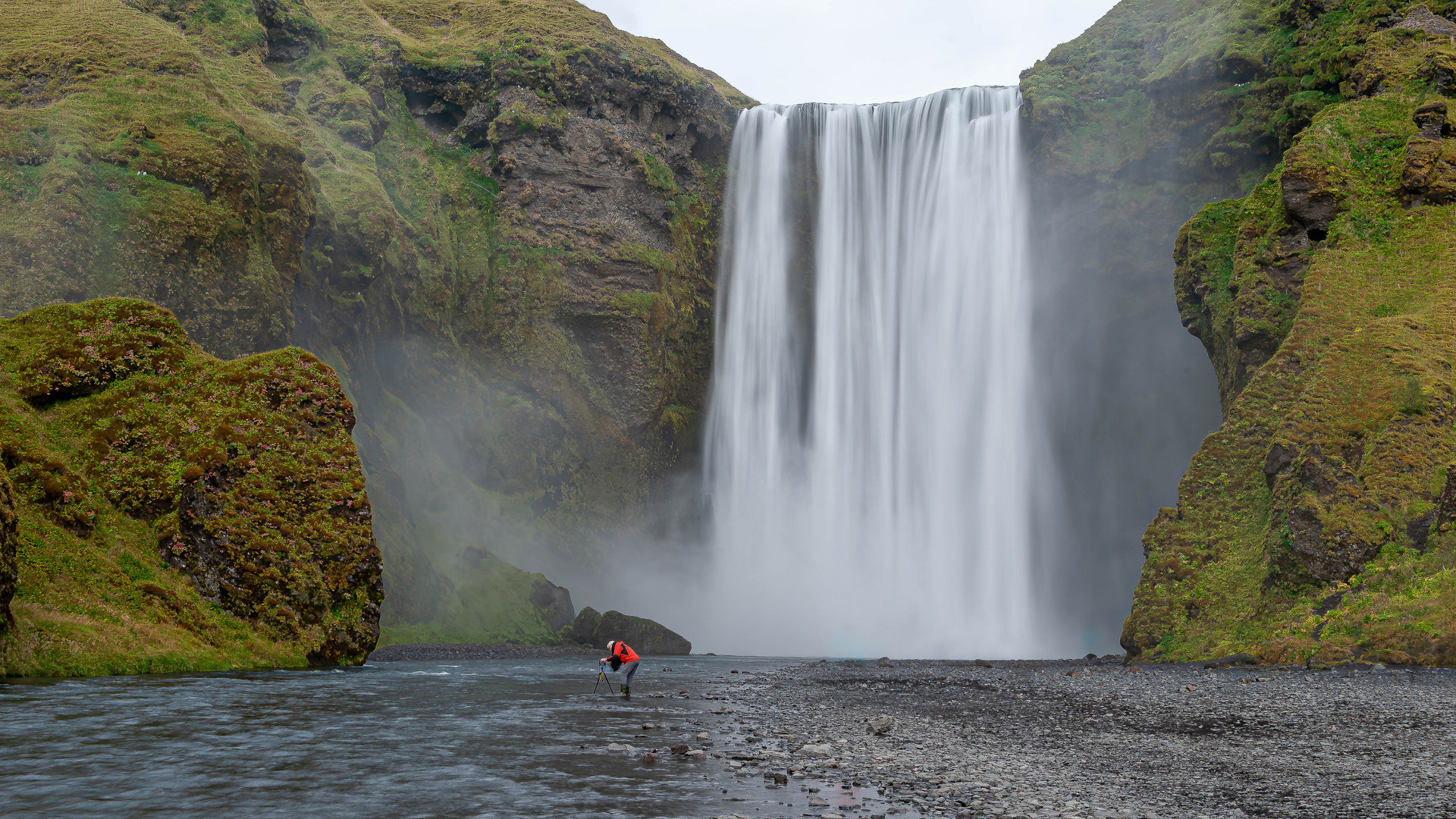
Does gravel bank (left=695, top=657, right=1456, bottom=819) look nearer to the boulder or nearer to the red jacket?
the red jacket

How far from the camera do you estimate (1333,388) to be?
2889cm

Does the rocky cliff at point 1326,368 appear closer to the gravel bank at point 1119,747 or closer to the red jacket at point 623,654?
the gravel bank at point 1119,747

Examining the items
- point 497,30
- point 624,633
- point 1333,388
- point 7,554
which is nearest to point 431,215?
point 497,30

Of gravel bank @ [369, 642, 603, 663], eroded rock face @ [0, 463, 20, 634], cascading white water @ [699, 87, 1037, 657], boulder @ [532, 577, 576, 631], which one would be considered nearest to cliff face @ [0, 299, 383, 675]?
eroded rock face @ [0, 463, 20, 634]

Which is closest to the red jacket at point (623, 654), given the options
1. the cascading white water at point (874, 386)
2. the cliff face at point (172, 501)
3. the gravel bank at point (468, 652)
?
the cliff face at point (172, 501)

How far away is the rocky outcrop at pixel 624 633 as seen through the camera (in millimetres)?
43688

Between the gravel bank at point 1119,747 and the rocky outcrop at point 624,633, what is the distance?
24.1 metres

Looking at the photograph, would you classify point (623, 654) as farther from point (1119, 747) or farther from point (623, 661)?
point (1119, 747)

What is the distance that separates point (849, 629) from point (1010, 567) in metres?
10.1

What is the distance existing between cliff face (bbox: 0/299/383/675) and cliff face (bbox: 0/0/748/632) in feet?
35.6

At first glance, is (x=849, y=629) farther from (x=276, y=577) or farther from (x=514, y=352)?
(x=276, y=577)

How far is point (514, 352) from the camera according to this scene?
57.1 m

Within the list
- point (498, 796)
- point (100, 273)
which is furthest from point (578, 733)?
point (100, 273)

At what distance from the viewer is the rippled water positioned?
7.85 m
